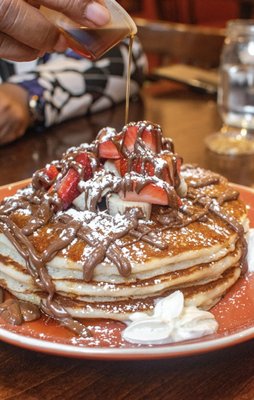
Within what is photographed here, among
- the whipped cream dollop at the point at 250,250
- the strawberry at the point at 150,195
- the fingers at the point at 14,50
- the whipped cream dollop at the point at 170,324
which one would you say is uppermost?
the fingers at the point at 14,50

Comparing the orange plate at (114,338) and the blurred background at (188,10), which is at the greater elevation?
the orange plate at (114,338)

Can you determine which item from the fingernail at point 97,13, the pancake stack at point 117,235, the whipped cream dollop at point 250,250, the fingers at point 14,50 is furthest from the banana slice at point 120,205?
the fingers at point 14,50

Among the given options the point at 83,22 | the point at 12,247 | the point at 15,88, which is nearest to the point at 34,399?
the point at 12,247

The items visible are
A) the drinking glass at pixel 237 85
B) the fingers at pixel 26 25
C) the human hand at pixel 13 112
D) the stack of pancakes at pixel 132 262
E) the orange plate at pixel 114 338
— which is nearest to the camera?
the orange plate at pixel 114 338

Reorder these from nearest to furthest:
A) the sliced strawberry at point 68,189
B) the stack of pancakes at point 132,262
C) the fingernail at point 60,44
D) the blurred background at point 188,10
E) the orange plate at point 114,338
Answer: the orange plate at point 114,338 < the stack of pancakes at point 132,262 < the sliced strawberry at point 68,189 < the fingernail at point 60,44 < the blurred background at point 188,10

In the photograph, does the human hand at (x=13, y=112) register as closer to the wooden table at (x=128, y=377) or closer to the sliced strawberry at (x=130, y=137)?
the sliced strawberry at (x=130, y=137)

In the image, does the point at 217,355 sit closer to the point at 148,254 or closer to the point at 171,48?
the point at 148,254

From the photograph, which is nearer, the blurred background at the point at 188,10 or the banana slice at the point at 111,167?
the banana slice at the point at 111,167

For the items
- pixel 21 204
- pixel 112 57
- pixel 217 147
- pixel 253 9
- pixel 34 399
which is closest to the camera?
pixel 34 399
